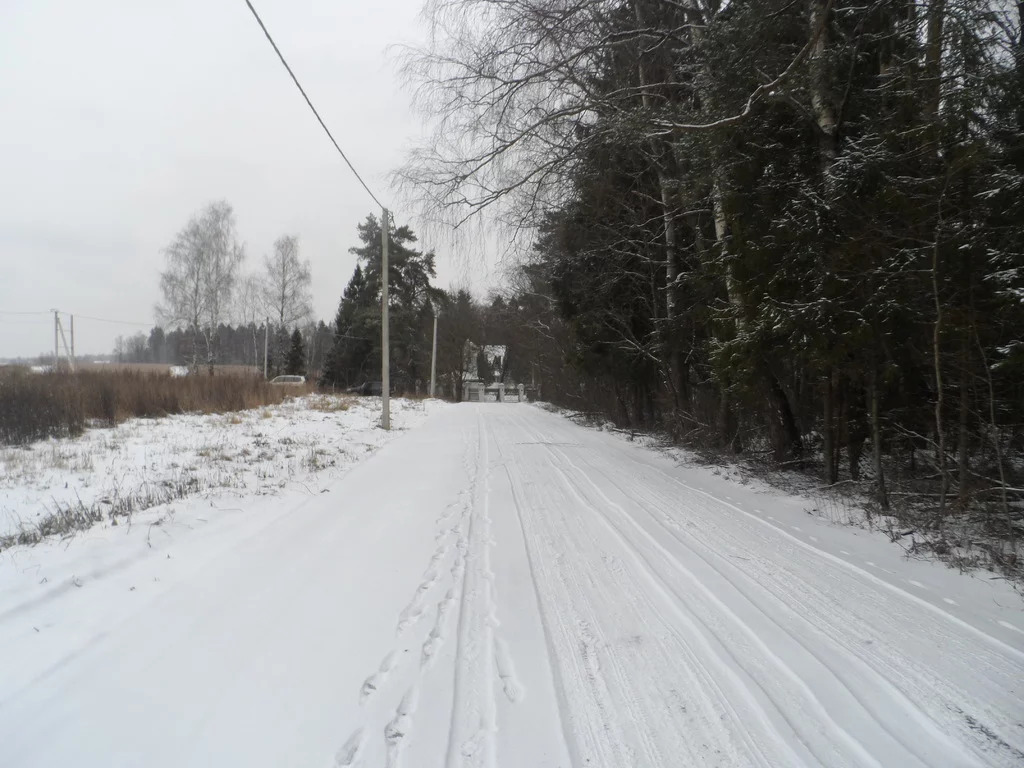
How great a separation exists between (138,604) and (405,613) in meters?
1.81

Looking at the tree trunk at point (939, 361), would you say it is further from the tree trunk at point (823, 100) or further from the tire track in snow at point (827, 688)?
the tire track in snow at point (827, 688)

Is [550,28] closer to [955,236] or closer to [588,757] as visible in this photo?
[955,236]

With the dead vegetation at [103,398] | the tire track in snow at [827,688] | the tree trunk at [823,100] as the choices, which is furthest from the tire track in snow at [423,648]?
the dead vegetation at [103,398]

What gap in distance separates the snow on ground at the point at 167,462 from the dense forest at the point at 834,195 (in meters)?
4.89

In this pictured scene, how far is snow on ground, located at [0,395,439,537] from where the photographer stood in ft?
22.4

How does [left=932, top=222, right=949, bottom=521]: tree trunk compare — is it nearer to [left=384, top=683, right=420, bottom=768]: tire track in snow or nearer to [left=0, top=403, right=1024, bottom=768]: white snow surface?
[left=0, top=403, right=1024, bottom=768]: white snow surface

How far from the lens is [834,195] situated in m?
6.23

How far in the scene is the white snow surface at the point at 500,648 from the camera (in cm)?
244

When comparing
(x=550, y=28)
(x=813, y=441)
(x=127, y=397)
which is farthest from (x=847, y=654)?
(x=127, y=397)

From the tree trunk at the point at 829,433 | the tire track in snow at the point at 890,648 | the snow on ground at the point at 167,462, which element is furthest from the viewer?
the tree trunk at the point at 829,433

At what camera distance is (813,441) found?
8898 mm

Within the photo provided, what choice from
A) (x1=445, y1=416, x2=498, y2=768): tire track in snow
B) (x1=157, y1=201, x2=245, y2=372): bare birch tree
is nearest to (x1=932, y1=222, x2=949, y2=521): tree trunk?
(x1=445, y1=416, x2=498, y2=768): tire track in snow

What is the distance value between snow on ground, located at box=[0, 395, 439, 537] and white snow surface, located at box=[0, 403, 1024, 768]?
1.57 meters

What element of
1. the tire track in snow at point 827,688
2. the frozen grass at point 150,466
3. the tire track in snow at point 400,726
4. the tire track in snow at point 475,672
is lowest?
the tire track in snow at point 400,726
